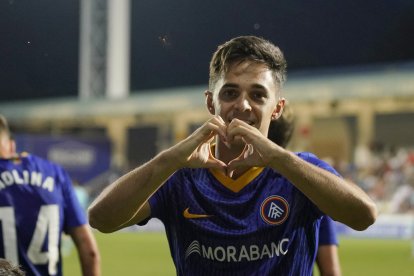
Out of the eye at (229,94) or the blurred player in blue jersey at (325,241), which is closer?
the eye at (229,94)

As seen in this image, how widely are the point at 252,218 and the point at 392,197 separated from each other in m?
20.9

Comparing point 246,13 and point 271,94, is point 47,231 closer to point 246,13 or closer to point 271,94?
point 246,13

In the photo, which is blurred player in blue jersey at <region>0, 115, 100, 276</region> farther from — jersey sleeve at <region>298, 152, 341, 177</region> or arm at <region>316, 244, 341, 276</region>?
jersey sleeve at <region>298, 152, 341, 177</region>

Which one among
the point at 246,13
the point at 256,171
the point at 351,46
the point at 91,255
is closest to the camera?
the point at 256,171

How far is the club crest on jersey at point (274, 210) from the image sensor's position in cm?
259

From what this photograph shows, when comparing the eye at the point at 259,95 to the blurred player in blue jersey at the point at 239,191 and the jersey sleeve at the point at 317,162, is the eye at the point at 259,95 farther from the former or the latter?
the jersey sleeve at the point at 317,162

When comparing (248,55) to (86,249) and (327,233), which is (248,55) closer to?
(327,233)

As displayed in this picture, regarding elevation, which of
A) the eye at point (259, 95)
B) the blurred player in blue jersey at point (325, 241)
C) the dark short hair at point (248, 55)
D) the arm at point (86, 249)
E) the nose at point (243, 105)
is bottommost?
the arm at point (86, 249)

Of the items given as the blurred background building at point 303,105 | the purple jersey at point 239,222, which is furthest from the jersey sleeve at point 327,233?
the blurred background building at point 303,105

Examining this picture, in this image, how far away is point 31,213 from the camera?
4.08 m

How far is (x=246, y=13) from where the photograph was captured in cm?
355

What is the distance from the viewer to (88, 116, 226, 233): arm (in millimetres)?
2387

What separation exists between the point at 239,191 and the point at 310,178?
34 cm

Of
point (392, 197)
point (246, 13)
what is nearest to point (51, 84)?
point (246, 13)
